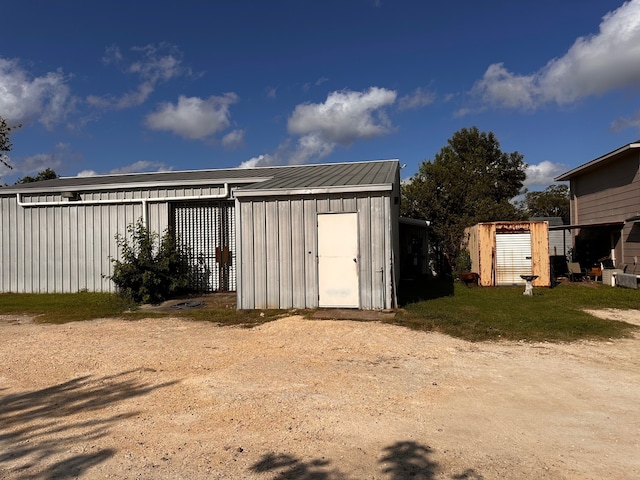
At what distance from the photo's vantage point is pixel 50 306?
1080cm

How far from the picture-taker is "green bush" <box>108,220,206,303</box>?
432 inches

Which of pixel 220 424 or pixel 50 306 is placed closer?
pixel 220 424

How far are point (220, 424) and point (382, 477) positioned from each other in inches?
62.7

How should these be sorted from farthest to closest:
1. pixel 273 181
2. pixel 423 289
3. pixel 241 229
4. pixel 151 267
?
1. pixel 423 289
2. pixel 151 267
3. pixel 273 181
4. pixel 241 229

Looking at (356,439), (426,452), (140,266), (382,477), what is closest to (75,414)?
(356,439)

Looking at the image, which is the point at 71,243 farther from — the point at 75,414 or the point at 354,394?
the point at 354,394

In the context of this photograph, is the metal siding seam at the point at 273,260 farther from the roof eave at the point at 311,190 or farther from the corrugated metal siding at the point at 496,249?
the corrugated metal siding at the point at 496,249

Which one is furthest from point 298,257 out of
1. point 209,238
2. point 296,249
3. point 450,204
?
point 450,204

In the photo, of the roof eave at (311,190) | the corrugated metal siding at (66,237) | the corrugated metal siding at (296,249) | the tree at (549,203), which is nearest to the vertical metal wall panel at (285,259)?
the corrugated metal siding at (296,249)

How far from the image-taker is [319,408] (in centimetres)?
416

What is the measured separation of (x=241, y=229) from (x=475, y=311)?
5589 mm

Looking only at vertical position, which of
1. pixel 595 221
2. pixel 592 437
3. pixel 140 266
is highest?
pixel 595 221

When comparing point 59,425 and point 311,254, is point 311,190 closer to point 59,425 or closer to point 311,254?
point 311,254

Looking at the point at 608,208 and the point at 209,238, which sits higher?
the point at 608,208
